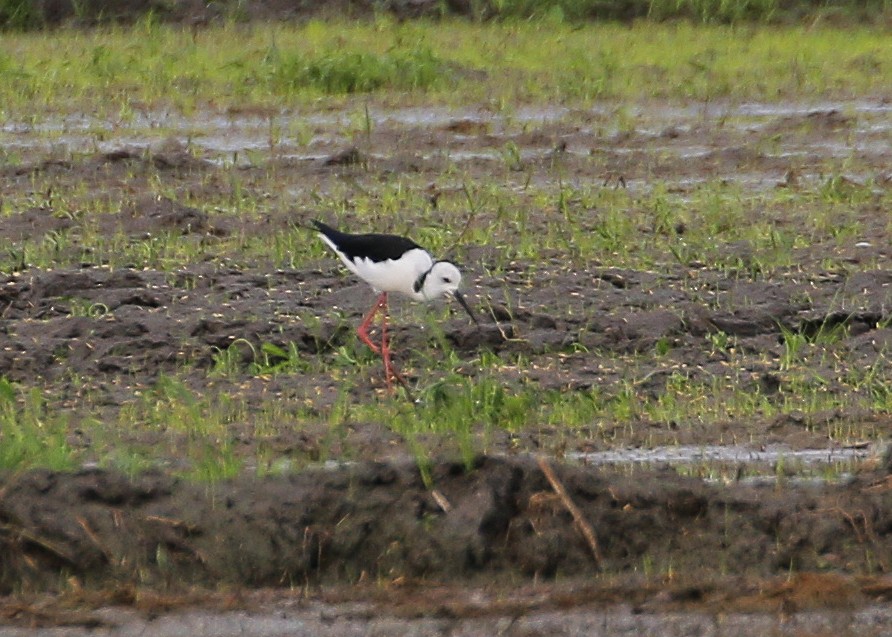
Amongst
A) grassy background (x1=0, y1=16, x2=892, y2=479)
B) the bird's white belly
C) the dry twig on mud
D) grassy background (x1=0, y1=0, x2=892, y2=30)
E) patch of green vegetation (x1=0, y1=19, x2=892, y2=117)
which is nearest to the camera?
the dry twig on mud

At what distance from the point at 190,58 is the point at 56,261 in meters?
7.06

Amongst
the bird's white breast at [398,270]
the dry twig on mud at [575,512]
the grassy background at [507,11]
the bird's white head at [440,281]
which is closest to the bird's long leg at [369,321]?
the bird's white breast at [398,270]

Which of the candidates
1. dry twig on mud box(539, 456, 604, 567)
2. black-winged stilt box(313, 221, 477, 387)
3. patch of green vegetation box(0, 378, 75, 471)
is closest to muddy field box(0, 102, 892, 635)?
dry twig on mud box(539, 456, 604, 567)

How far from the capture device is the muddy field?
4785 millimetres

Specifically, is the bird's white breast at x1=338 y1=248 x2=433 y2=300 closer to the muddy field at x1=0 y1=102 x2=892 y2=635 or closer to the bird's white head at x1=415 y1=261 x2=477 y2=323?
the bird's white head at x1=415 y1=261 x2=477 y2=323

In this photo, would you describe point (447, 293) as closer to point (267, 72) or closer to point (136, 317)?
point (136, 317)

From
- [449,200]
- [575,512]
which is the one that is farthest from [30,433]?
[449,200]

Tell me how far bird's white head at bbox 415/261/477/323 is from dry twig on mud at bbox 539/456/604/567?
2397mm

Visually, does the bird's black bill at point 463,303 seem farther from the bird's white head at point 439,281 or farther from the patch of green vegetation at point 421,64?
the patch of green vegetation at point 421,64

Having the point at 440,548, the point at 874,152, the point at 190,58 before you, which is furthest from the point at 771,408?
the point at 190,58

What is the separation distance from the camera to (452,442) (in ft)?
20.4

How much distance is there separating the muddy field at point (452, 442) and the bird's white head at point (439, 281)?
10.0 inches

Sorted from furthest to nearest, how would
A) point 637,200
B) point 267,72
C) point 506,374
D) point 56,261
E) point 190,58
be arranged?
point 190,58 < point 267,72 < point 637,200 < point 56,261 < point 506,374

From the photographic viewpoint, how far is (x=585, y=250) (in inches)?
368
